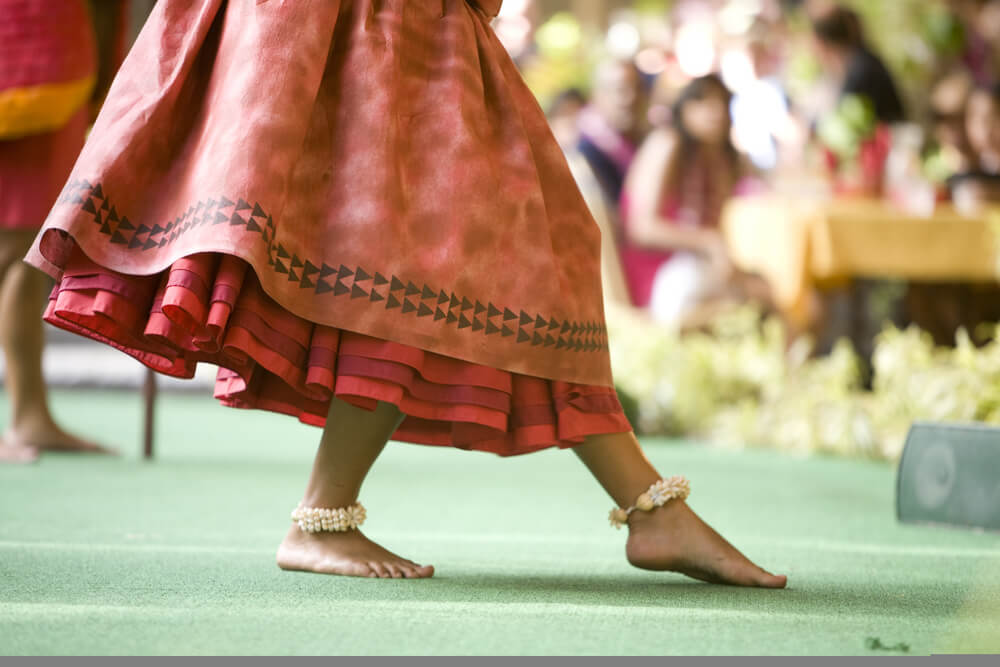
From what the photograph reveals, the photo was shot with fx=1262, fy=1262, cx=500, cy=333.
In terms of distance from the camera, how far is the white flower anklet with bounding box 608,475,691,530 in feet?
5.35

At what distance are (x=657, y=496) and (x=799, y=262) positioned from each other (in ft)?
9.94

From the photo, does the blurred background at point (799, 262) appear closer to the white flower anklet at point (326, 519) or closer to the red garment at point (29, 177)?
the red garment at point (29, 177)

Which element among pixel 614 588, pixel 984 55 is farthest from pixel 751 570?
pixel 984 55

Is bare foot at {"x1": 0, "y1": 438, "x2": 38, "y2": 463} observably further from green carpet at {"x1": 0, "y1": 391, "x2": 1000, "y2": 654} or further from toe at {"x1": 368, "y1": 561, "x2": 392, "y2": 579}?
toe at {"x1": 368, "y1": 561, "x2": 392, "y2": 579}

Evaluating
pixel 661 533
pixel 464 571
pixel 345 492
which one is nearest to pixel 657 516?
pixel 661 533

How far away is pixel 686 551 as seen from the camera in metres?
1.62

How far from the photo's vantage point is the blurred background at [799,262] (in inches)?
157

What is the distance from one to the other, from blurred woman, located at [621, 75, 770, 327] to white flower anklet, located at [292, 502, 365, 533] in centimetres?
346

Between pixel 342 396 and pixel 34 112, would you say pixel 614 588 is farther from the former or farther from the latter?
Answer: pixel 34 112

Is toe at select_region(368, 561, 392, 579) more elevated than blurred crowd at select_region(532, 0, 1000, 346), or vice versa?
blurred crowd at select_region(532, 0, 1000, 346)

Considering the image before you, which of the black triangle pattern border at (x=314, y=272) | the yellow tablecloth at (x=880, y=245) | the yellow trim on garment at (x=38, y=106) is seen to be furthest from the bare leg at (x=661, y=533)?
the yellow tablecloth at (x=880, y=245)

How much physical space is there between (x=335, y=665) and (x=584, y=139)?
16.8 feet

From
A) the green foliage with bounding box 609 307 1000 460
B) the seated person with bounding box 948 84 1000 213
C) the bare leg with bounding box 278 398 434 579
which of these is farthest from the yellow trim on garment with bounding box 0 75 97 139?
the seated person with bounding box 948 84 1000 213

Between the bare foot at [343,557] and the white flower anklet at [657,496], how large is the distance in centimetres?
26
